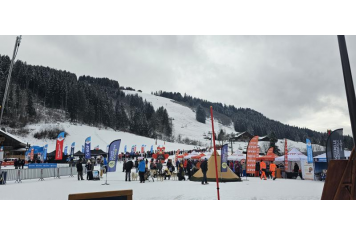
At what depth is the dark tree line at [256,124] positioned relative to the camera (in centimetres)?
13150

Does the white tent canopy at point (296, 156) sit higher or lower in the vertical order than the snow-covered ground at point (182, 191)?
higher

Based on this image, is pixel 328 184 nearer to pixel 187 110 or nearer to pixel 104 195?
pixel 104 195

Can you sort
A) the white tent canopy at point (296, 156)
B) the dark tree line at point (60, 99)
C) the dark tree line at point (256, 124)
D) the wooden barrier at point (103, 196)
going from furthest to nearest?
the dark tree line at point (256, 124) → the dark tree line at point (60, 99) → the white tent canopy at point (296, 156) → the wooden barrier at point (103, 196)

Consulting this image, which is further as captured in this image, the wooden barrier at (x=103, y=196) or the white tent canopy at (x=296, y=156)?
the white tent canopy at (x=296, y=156)

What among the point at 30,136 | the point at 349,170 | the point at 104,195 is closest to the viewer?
the point at 104,195

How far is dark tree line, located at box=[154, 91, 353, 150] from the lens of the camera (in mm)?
131500

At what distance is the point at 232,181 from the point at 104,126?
76.8m

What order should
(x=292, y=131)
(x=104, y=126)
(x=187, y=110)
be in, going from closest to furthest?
1. (x=104, y=126)
2. (x=292, y=131)
3. (x=187, y=110)

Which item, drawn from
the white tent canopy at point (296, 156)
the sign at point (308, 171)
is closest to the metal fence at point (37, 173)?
the white tent canopy at point (296, 156)

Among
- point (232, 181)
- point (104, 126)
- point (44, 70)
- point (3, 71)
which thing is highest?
point (44, 70)

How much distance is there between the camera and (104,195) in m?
3.34

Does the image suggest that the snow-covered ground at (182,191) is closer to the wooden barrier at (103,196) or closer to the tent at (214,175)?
the tent at (214,175)

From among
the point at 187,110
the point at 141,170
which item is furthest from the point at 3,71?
the point at 187,110

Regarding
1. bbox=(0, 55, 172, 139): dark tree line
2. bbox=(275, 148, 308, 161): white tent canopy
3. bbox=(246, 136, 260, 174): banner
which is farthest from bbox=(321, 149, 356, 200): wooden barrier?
bbox=(0, 55, 172, 139): dark tree line
